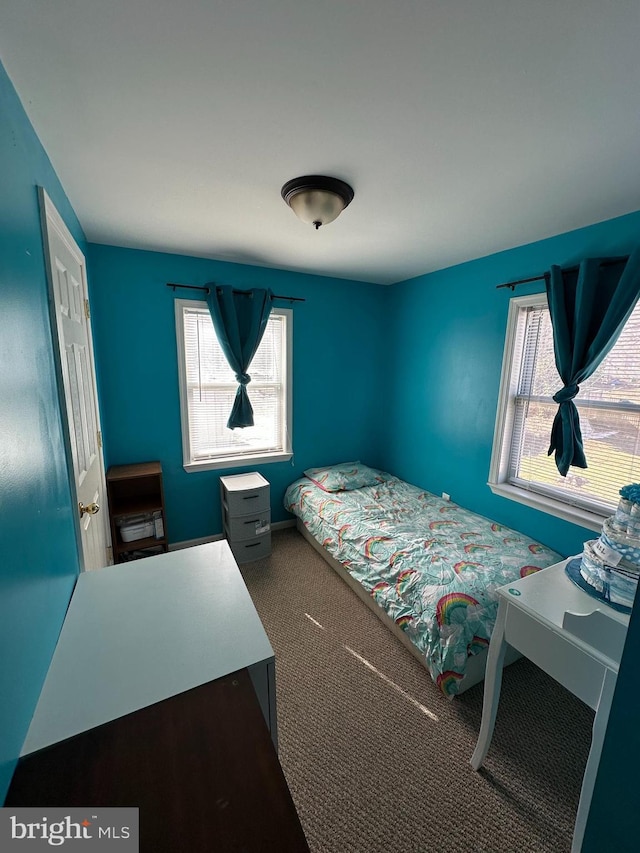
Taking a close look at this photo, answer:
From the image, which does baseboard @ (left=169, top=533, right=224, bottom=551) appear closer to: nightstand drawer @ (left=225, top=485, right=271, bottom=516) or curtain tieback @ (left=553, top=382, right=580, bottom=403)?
nightstand drawer @ (left=225, top=485, right=271, bottom=516)

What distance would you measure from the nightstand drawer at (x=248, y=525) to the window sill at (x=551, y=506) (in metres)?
1.86

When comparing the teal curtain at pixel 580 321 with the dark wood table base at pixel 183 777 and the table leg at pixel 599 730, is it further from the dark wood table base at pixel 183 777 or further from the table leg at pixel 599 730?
the dark wood table base at pixel 183 777

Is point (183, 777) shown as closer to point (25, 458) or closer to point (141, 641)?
point (141, 641)

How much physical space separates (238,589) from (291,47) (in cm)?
175

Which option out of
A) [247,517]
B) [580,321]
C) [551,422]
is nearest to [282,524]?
[247,517]

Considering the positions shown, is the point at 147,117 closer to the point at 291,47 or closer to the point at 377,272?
the point at 291,47

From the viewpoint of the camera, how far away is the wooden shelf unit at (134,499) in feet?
8.24

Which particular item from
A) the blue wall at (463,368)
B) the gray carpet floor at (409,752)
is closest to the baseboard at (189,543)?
the gray carpet floor at (409,752)

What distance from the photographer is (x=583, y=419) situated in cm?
214

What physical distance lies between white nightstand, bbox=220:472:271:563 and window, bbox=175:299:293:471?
14.0 inches

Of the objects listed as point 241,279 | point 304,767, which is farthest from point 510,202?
point 304,767

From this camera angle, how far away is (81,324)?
1.87 meters

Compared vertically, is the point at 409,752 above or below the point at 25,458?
below

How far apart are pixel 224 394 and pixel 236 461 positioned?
24.7 inches
